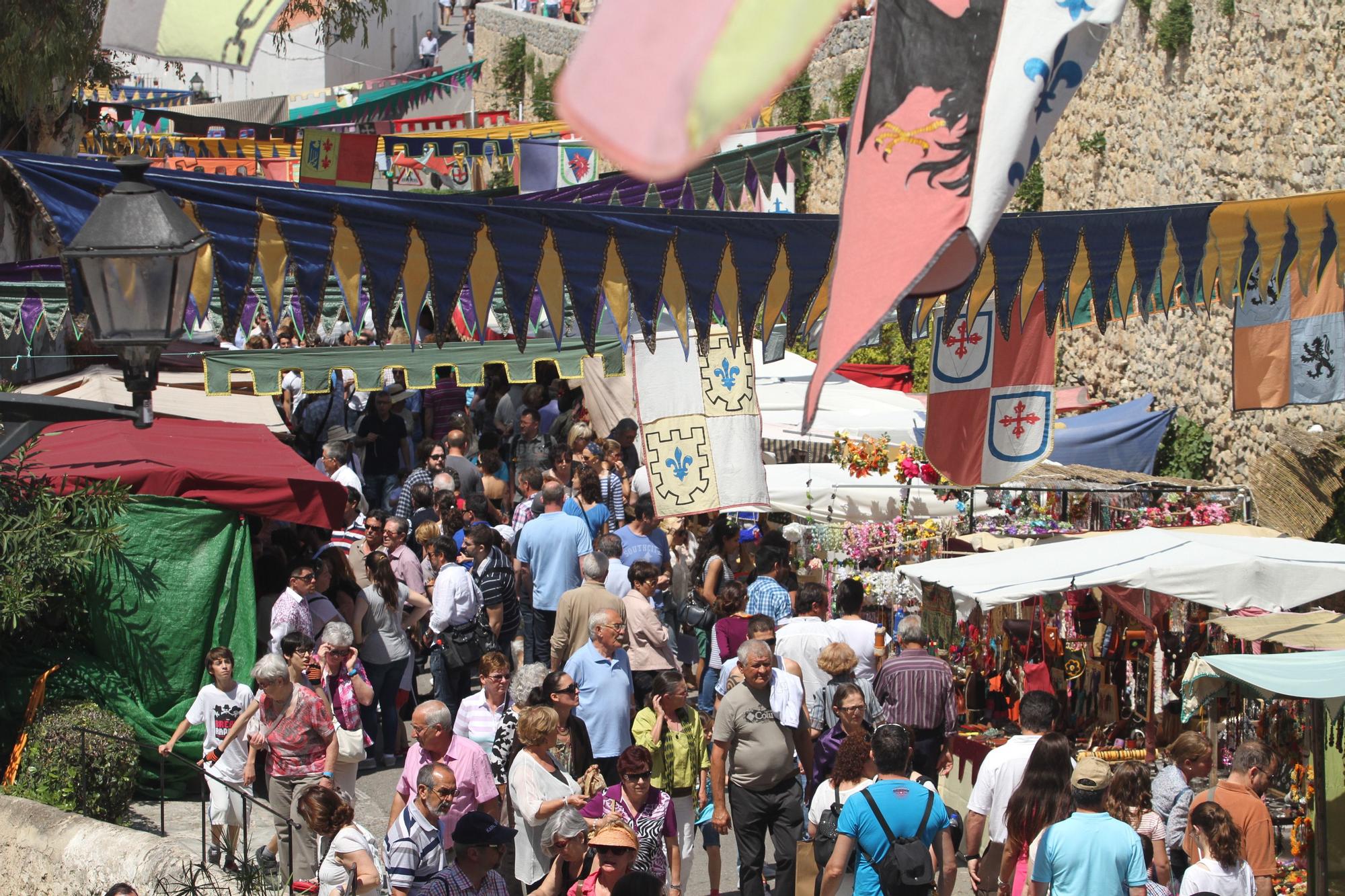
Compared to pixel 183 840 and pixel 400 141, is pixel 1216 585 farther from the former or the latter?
pixel 400 141

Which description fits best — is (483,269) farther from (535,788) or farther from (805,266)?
(535,788)

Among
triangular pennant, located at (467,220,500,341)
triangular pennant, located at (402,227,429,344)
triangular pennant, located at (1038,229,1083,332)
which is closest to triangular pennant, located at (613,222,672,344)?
triangular pennant, located at (467,220,500,341)

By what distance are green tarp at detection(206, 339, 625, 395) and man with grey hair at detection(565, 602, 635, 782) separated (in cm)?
490

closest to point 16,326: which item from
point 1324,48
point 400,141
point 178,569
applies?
point 178,569

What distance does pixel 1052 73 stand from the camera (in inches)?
101

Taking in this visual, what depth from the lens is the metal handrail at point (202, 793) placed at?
7.84 meters

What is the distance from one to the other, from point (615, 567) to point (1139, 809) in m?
4.42

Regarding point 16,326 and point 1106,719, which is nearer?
point 1106,719

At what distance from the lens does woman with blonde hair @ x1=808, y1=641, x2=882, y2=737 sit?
8570 millimetres

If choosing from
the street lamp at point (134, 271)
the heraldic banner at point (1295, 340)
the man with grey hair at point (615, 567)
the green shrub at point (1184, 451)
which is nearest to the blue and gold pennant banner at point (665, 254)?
the heraldic banner at point (1295, 340)

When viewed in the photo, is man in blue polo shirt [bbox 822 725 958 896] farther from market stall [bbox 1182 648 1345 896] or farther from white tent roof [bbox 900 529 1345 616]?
white tent roof [bbox 900 529 1345 616]

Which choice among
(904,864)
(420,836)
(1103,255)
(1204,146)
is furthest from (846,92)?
(420,836)

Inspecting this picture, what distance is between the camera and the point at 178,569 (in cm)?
982

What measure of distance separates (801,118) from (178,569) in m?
20.4
